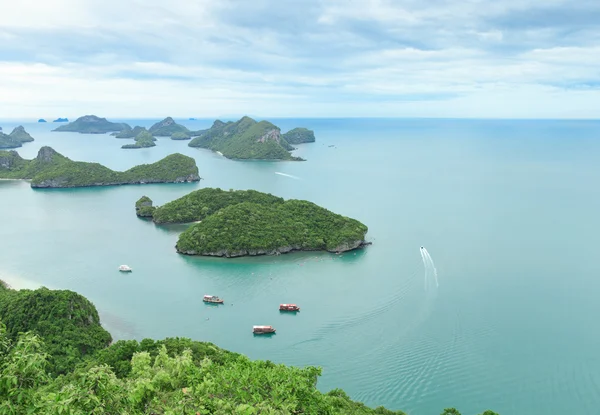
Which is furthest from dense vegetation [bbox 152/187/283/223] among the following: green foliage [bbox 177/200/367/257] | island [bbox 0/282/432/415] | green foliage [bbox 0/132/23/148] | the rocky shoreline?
green foliage [bbox 0/132/23/148]

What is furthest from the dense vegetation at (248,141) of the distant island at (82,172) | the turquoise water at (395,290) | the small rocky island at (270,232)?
the small rocky island at (270,232)

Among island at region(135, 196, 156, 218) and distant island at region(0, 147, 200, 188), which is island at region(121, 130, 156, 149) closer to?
distant island at region(0, 147, 200, 188)

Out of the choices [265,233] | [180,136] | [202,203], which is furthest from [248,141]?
[265,233]

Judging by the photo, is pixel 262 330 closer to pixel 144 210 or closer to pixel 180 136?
pixel 144 210

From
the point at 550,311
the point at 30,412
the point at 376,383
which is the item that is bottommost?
the point at 376,383

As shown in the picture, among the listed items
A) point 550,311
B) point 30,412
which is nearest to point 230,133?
point 550,311

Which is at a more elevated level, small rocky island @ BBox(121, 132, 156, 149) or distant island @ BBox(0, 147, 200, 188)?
small rocky island @ BBox(121, 132, 156, 149)

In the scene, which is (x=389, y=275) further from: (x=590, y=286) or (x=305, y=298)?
(x=590, y=286)
